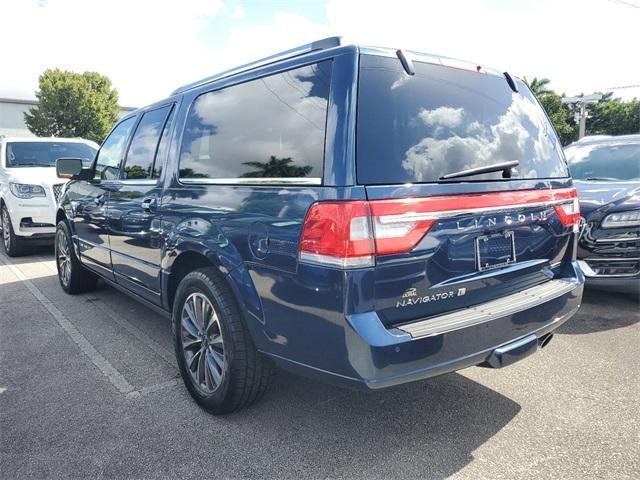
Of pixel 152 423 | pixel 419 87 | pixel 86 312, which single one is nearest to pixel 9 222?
pixel 86 312

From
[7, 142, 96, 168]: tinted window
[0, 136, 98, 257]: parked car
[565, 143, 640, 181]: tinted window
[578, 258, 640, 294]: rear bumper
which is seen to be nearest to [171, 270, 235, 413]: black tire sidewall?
[578, 258, 640, 294]: rear bumper

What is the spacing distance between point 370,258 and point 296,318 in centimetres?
45

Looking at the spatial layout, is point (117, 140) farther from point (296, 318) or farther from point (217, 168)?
point (296, 318)

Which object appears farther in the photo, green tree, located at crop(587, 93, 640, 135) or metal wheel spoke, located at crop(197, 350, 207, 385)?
green tree, located at crop(587, 93, 640, 135)

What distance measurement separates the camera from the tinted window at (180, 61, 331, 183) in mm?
2105

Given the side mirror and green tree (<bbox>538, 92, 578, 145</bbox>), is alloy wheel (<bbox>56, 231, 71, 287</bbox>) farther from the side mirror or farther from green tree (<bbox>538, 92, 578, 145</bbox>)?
green tree (<bbox>538, 92, 578, 145</bbox>)

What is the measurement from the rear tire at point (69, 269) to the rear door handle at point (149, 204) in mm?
2161

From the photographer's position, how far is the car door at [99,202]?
403 cm

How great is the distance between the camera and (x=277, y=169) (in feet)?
7.38

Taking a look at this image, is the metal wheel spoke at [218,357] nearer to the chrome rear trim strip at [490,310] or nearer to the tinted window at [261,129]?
the tinted window at [261,129]

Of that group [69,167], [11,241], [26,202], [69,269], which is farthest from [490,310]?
[11,241]

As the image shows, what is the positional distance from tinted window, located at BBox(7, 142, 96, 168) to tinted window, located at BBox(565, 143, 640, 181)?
7.57 m

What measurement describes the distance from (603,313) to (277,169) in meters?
3.73

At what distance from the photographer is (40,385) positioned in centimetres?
311
